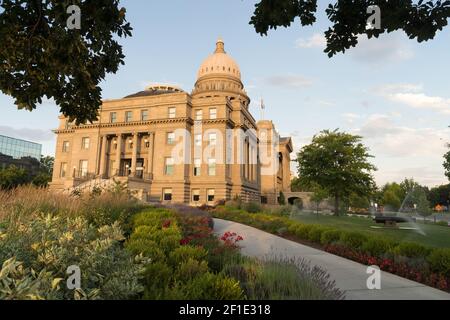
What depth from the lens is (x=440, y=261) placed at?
349 inches

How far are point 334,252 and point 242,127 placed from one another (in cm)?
4293

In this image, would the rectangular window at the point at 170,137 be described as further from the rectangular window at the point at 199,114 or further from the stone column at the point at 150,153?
the rectangular window at the point at 199,114

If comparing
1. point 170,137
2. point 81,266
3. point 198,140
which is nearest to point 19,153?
point 170,137

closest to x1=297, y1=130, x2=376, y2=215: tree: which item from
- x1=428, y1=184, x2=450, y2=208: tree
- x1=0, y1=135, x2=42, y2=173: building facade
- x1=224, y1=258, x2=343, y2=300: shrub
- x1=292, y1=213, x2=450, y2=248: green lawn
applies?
x1=292, y1=213, x2=450, y2=248: green lawn

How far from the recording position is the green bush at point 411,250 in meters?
9.77

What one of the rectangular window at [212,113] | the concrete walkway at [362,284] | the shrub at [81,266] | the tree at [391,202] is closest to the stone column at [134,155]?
the rectangular window at [212,113]

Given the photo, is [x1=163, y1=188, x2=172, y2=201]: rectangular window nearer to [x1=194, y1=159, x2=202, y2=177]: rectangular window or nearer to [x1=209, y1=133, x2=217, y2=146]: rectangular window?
[x1=194, y1=159, x2=202, y2=177]: rectangular window

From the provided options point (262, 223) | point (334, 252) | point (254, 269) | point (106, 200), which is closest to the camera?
point (254, 269)

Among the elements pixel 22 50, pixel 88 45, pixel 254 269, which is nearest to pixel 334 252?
pixel 254 269

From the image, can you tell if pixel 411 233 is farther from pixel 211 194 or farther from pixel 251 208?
pixel 211 194

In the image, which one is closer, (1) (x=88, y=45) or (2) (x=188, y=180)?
(1) (x=88, y=45)

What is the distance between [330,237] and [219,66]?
7134 cm
